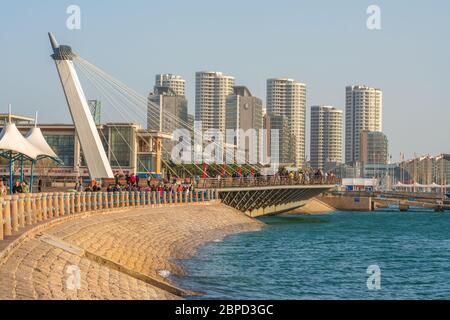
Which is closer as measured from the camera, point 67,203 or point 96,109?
point 67,203

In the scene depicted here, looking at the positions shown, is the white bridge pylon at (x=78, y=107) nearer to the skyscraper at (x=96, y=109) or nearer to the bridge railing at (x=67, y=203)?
the bridge railing at (x=67, y=203)

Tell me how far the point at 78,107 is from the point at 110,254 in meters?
27.0

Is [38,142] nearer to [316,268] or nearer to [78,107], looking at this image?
[78,107]

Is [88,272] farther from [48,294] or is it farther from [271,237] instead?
[271,237]

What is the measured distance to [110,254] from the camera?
120 feet

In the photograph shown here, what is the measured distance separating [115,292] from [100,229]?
15462 mm

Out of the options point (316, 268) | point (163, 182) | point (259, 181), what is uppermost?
point (259, 181)

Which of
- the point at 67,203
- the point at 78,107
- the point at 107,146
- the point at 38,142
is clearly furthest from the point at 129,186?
the point at 107,146

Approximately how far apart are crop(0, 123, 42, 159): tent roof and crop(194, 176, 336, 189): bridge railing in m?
22.8

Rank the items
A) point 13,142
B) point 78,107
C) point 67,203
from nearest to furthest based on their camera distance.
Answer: point 67,203
point 13,142
point 78,107

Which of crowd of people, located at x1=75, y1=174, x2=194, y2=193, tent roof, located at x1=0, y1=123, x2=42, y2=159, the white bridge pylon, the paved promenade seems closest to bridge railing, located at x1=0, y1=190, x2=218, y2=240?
the paved promenade

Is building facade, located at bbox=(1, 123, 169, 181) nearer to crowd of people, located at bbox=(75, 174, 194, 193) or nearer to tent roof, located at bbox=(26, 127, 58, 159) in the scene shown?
crowd of people, located at bbox=(75, 174, 194, 193)

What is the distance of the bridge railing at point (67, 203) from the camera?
27.8 meters

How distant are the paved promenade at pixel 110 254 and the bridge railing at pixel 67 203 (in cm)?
76
